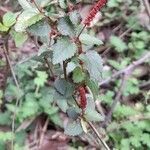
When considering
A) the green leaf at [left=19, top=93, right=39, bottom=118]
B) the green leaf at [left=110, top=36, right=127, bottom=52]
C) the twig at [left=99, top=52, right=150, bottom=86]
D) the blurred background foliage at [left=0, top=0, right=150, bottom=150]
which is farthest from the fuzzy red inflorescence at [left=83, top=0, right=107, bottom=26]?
the green leaf at [left=110, top=36, right=127, bottom=52]

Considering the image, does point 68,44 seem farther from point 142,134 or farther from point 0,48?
point 142,134

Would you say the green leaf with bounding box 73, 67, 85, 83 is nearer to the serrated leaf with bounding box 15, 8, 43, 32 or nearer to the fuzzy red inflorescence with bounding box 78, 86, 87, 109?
the fuzzy red inflorescence with bounding box 78, 86, 87, 109

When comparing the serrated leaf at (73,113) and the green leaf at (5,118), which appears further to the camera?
the green leaf at (5,118)

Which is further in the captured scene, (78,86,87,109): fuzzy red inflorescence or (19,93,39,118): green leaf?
(19,93,39,118): green leaf

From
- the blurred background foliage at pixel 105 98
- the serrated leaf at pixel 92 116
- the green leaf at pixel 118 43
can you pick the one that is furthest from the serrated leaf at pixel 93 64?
the green leaf at pixel 118 43

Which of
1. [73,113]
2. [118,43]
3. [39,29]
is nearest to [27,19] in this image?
[39,29]

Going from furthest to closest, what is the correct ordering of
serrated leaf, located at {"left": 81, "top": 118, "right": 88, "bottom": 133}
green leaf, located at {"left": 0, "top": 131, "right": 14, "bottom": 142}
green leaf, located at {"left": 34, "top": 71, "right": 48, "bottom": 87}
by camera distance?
green leaf, located at {"left": 34, "top": 71, "right": 48, "bottom": 87} < green leaf, located at {"left": 0, "top": 131, "right": 14, "bottom": 142} < serrated leaf, located at {"left": 81, "top": 118, "right": 88, "bottom": 133}

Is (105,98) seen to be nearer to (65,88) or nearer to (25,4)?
(65,88)

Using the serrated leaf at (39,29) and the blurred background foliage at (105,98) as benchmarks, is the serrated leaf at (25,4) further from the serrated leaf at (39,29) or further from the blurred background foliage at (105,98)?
the blurred background foliage at (105,98)
